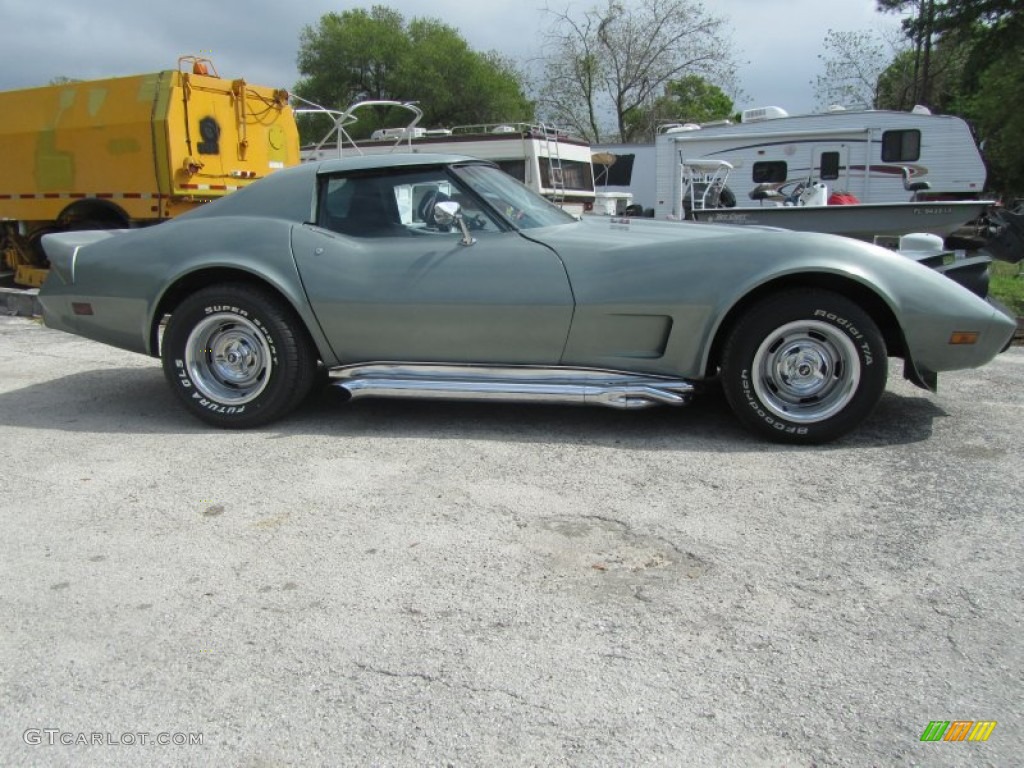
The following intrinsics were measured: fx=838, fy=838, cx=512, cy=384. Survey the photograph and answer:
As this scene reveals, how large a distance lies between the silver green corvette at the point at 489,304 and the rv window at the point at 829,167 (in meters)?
12.6

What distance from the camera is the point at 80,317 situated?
4672 mm

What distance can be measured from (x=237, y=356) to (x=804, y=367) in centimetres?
289

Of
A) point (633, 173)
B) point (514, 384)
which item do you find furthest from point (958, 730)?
point (633, 173)

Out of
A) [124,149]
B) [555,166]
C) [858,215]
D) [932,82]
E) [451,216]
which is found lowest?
[451,216]

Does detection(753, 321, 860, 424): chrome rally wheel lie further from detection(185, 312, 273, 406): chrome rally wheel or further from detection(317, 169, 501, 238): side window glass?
detection(185, 312, 273, 406): chrome rally wheel

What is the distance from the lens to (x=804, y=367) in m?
3.94

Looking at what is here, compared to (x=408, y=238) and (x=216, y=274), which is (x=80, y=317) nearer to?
(x=216, y=274)

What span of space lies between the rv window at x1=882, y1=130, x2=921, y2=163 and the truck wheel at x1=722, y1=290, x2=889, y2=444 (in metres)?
13.1

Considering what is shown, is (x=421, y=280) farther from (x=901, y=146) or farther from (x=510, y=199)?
(x=901, y=146)

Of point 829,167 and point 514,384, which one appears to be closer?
point 514,384

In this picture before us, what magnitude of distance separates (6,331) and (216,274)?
15.1 feet

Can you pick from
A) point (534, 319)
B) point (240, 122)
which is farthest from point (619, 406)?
point (240, 122)

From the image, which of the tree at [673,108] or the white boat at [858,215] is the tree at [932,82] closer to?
the tree at [673,108]

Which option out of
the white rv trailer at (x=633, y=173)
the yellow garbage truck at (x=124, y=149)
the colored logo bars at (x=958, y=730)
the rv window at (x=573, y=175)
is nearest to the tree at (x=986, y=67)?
the white rv trailer at (x=633, y=173)
